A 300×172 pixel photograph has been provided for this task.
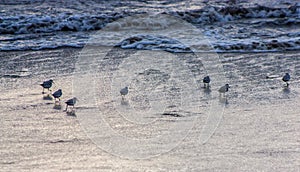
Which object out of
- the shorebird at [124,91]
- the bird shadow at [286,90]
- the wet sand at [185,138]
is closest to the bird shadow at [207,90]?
the wet sand at [185,138]

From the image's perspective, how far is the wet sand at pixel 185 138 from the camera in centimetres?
520

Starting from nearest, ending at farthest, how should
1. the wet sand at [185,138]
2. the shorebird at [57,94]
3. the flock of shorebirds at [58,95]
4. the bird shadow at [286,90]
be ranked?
the wet sand at [185,138] < the flock of shorebirds at [58,95] < the shorebird at [57,94] < the bird shadow at [286,90]

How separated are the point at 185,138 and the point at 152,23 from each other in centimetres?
777

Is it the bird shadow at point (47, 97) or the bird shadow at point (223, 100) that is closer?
the bird shadow at point (223, 100)

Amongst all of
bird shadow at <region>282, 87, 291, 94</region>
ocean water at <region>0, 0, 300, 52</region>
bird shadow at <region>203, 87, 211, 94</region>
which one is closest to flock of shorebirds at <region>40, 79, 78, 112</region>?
bird shadow at <region>203, 87, 211, 94</region>

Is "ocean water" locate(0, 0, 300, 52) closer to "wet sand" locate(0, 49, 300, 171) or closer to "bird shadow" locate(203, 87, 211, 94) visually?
"wet sand" locate(0, 49, 300, 171)

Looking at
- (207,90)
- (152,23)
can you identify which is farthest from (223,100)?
(152,23)

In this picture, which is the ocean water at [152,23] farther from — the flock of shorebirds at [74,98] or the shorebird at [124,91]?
the shorebird at [124,91]

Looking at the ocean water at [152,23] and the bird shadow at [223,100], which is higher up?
the ocean water at [152,23]

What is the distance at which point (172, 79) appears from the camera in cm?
846

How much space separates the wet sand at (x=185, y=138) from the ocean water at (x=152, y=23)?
213 centimetres

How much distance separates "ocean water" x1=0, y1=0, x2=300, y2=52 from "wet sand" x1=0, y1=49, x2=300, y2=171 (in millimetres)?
2127

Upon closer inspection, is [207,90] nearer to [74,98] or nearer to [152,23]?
[74,98]

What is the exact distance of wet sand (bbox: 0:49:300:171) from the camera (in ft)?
17.1
